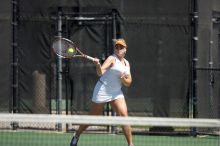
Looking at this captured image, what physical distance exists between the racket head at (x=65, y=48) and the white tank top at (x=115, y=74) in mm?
752

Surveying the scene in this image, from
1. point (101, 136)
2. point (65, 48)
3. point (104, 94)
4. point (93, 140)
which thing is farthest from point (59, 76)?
point (65, 48)

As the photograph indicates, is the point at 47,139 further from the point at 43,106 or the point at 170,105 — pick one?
the point at 170,105

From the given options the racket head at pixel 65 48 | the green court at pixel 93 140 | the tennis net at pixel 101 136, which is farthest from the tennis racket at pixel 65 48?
the green court at pixel 93 140

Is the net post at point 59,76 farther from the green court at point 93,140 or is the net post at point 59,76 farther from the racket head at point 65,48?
the racket head at point 65,48

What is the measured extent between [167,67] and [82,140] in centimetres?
246

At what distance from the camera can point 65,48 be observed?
841 centimetres

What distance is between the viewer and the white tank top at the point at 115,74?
29.1 feet

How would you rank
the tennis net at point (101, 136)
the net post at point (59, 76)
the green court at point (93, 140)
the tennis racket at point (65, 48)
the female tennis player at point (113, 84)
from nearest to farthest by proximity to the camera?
1. the tennis racket at point (65, 48)
2. the female tennis player at point (113, 84)
3. the green court at point (93, 140)
4. the tennis net at point (101, 136)
5. the net post at point (59, 76)

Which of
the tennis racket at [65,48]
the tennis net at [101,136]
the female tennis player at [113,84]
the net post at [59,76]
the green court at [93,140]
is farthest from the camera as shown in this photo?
the net post at [59,76]

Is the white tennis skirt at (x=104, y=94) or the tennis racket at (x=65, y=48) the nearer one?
the tennis racket at (x=65, y=48)

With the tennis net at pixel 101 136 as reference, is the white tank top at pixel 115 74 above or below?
A: above

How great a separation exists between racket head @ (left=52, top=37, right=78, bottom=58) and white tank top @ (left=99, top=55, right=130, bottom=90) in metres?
0.75

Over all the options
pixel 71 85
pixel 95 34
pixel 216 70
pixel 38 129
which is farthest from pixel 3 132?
pixel 216 70

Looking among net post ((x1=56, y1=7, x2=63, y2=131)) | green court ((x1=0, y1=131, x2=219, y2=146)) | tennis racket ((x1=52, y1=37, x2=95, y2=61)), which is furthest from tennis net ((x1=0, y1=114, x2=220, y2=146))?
tennis racket ((x1=52, y1=37, x2=95, y2=61))
